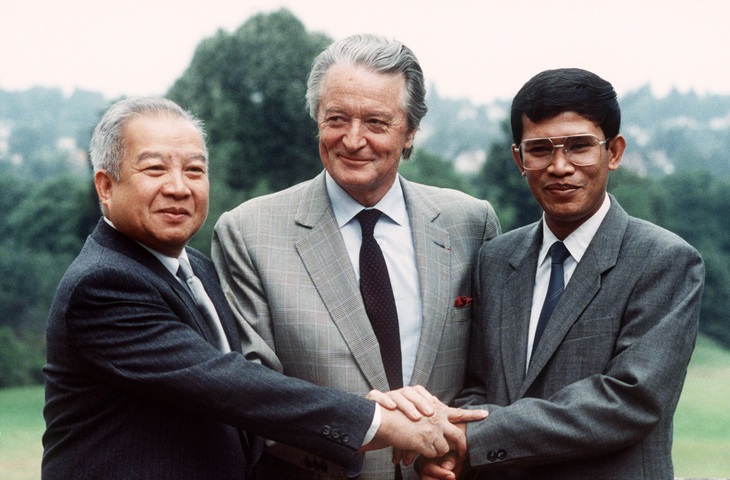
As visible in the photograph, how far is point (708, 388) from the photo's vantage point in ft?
116

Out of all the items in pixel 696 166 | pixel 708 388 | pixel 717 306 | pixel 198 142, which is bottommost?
pixel 708 388

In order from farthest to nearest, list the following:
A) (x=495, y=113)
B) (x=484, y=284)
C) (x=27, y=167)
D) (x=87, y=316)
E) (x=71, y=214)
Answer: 1. (x=495, y=113)
2. (x=27, y=167)
3. (x=71, y=214)
4. (x=484, y=284)
5. (x=87, y=316)

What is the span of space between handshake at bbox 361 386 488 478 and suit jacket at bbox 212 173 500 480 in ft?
0.55

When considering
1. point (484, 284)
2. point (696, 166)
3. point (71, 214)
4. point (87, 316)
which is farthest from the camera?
point (696, 166)

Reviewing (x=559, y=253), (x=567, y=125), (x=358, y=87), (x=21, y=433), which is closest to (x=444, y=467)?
(x=559, y=253)

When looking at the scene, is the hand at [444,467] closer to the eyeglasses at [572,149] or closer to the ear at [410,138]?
the eyeglasses at [572,149]

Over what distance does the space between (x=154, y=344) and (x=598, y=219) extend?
1672mm

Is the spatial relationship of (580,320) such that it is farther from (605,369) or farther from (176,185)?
(176,185)

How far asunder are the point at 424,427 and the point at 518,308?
0.58 meters

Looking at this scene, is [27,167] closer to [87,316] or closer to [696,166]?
[696,166]

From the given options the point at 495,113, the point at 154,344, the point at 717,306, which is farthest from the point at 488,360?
the point at 495,113

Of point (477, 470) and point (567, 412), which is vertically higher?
point (567, 412)

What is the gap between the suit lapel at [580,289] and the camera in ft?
10.3

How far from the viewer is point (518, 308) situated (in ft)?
11.0
